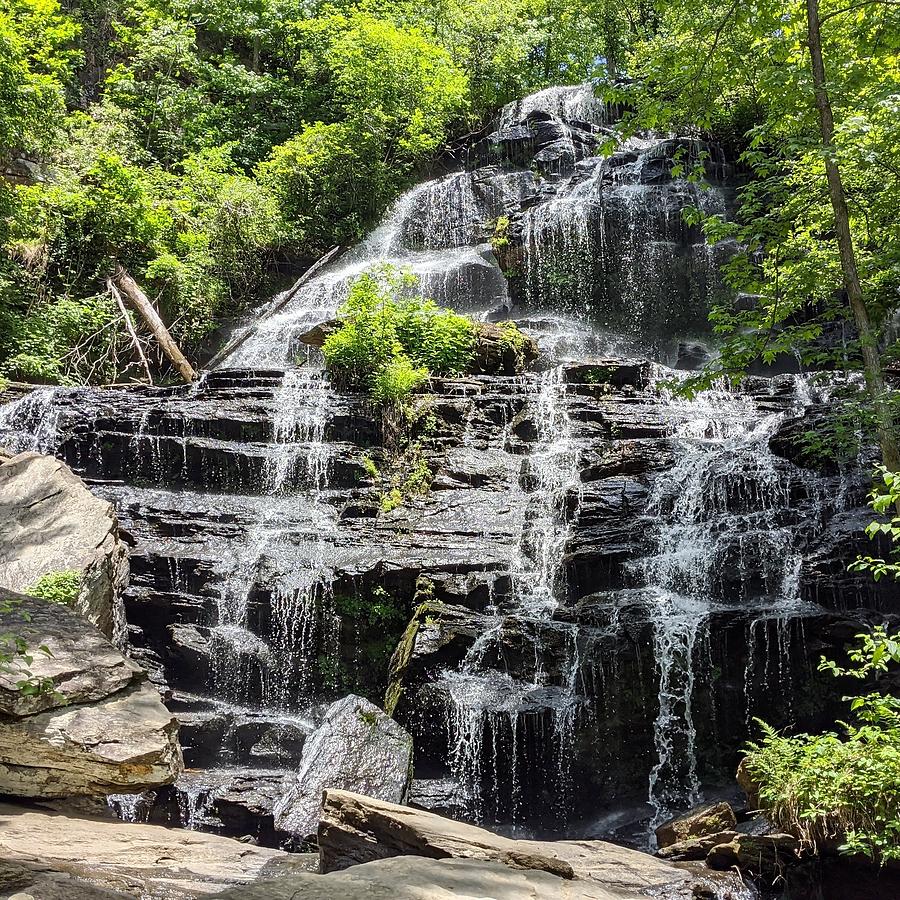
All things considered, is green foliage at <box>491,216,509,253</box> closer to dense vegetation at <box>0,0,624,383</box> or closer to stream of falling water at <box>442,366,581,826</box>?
dense vegetation at <box>0,0,624,383</box>

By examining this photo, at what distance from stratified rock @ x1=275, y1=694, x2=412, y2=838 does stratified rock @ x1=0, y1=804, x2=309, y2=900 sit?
82cm

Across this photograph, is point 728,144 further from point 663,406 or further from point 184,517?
point 184,517

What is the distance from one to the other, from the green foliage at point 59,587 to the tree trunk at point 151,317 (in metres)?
8.06

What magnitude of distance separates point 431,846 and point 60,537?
648 cm

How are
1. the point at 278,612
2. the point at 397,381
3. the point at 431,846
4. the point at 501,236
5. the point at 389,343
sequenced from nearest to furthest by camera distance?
1. the point at 431,846
2. the point at 278,612
3. the point at 397,381
4. the point at 389,343
5. the point at 501,236

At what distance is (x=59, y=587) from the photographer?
8.57 metres

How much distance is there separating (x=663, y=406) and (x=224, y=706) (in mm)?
8401

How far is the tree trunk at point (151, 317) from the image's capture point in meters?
16.7

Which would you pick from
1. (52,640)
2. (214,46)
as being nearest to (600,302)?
(52,640)

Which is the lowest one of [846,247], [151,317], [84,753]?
[84,753]

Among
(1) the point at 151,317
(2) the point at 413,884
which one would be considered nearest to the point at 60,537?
(2) the point at 413,884

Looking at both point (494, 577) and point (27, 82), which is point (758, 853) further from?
point (27, 82)

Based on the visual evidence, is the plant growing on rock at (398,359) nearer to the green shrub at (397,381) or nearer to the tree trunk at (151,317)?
the green shrub at (397,381)

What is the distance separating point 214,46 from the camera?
27.7 m
